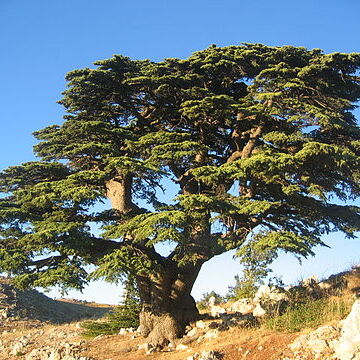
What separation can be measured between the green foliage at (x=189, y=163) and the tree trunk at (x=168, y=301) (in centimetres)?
47

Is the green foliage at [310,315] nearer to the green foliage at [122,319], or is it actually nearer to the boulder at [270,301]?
the boulder at [270,301]

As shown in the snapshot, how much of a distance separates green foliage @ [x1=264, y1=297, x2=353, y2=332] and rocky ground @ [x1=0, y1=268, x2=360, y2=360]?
13.6 inches

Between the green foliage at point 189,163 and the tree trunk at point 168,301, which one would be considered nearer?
the green foliage at point 189,163

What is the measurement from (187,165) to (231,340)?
18.9 ft

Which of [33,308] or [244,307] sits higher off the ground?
[33,308]

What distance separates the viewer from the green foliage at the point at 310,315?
10867mm

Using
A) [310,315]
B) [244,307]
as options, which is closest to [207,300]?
[244,307]

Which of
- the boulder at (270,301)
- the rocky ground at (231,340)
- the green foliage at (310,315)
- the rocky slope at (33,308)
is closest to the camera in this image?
the rocky ground at (231,340)

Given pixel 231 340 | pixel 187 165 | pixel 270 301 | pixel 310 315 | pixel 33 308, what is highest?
pixel 187 165

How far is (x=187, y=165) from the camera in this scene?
1384cm

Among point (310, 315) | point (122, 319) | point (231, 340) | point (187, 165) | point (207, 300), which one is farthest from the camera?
point (207, 300)

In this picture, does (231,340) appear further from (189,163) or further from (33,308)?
(33,308)

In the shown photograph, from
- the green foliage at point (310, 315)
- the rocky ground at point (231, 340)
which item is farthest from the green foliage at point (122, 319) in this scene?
the green foliage at point (310, 315)

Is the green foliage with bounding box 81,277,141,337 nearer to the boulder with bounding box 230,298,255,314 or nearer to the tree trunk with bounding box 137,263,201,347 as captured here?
the tree trunk with bounding box 137,263,201,347
